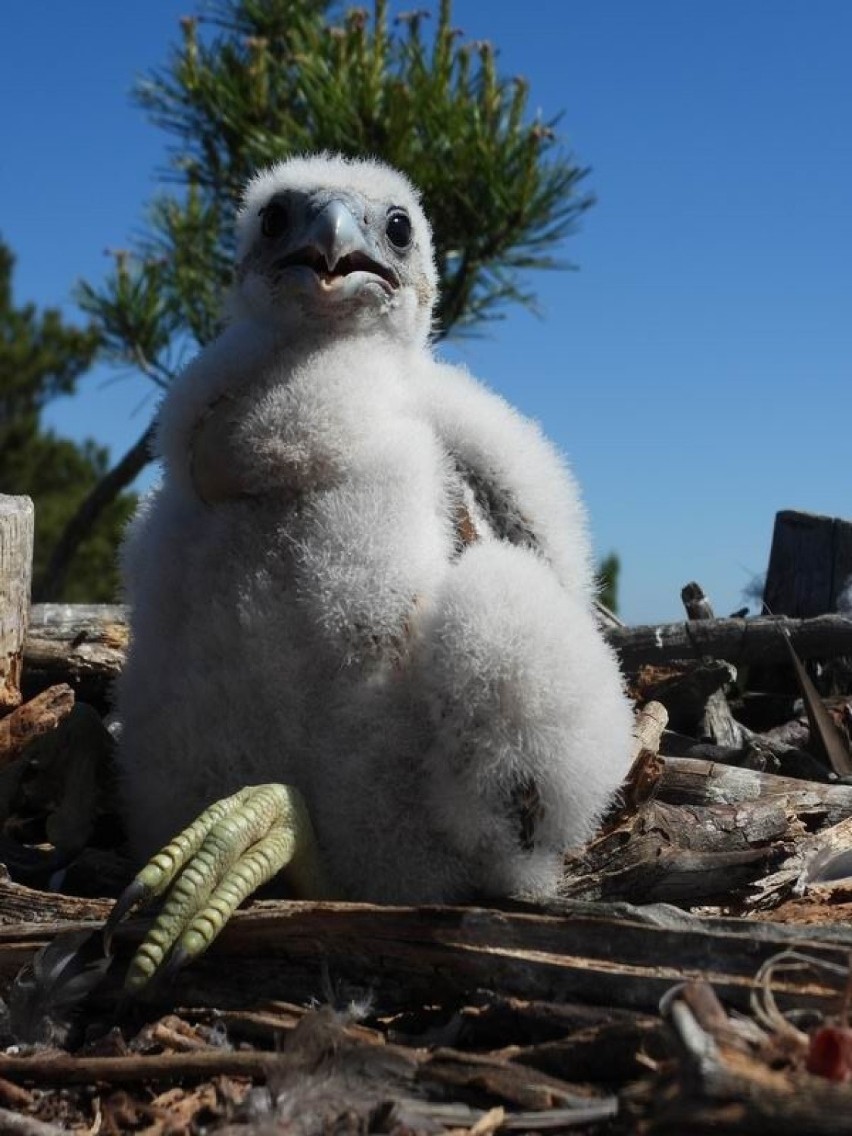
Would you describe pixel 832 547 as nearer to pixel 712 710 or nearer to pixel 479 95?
pixel 712 710

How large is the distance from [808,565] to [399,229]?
110 inches

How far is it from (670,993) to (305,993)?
2.14ft

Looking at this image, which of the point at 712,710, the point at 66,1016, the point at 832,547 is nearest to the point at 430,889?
the point at 66,1016

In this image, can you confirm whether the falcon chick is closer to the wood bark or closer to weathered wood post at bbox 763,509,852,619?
the wood bark

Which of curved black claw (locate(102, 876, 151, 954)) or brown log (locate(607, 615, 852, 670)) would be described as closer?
curved black claw (locate(102, 876, 151, 954))

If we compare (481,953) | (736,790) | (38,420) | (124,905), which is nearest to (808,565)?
(736,790)

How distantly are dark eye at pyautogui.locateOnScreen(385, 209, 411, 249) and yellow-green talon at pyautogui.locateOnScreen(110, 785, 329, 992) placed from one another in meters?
1.12

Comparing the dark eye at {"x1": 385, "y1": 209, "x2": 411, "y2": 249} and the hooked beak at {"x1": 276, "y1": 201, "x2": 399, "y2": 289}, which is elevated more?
the dark eye at {"x1": 385, "y1": 209, "x2": 411, "y2": 249}

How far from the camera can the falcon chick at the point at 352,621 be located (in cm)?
221

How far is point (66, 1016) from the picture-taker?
2078 mm

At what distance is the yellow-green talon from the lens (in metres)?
2.04

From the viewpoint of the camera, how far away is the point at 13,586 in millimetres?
3381

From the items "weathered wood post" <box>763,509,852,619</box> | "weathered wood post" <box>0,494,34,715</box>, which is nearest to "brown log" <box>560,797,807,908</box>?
"weathered wood post" <box>0,494,34,715</box>

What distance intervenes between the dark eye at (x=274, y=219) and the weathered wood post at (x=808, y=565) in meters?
2.77
